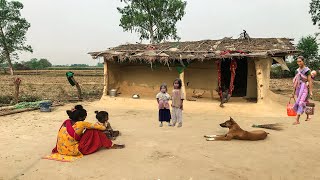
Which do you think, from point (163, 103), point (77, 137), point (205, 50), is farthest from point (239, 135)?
point (205, 50)

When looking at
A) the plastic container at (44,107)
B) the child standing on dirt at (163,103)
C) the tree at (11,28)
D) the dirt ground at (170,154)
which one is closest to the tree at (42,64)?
the tree at (11,28)

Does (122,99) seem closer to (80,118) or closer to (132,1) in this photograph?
(80,118)

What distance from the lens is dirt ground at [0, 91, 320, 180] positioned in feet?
17.0

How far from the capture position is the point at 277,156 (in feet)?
19.7

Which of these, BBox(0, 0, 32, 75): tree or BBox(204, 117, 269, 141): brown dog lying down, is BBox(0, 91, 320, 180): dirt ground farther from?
BBox(0, 0, 32, 75): tree

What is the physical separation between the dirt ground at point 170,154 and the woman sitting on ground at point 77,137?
0.21 metres

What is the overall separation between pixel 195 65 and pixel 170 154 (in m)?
8.44

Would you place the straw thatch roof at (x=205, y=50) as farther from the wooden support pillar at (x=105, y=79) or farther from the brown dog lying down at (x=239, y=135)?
the brown dog lying down at (x=239, y=135)

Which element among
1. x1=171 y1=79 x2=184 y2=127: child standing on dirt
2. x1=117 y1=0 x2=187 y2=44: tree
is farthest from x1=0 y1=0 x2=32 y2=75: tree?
x1=171 y1=79 x2=184 y2=127: child standing on dirt

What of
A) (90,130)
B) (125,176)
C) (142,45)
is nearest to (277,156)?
(125,176)

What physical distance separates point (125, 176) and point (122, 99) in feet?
28.7

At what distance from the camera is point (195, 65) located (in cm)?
1419

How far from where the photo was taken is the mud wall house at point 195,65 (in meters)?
12.4

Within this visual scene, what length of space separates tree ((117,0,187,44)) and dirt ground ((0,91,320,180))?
18539 mm
